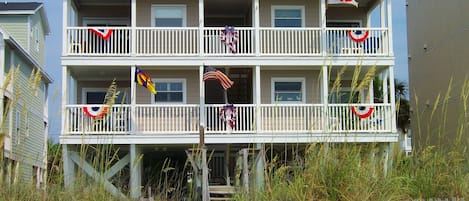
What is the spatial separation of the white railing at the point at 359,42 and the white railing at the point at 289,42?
440 mm

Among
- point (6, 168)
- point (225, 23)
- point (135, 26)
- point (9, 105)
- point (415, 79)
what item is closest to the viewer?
point (9, 105)

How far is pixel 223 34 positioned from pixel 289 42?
221cm

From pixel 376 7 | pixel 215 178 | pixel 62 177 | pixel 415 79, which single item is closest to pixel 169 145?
pixel 215 178

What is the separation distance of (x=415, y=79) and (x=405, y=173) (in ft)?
64.1

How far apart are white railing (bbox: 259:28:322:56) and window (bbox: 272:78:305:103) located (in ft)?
4.87

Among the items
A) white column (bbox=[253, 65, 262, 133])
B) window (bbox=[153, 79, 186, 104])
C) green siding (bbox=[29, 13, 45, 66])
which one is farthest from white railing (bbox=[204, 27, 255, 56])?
green siding (bbox=[29, 13, 45, 66])

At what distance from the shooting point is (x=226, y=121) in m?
20.9

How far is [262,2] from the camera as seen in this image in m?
23.4

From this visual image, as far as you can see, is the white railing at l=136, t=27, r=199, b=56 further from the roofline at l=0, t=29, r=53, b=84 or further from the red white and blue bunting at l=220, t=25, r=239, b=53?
the roofline at l=0, t=29, r=53, b=84

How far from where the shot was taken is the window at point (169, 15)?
23.1 meters

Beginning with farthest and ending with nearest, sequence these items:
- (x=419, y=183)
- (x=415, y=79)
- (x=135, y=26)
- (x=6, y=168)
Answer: (x=415, y=79) → (x=135, y=26) → (x=419, y=183) → (x=6, y=168)

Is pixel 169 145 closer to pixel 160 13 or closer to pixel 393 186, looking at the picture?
pixel 160 13

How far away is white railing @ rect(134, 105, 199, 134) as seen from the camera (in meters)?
21.2

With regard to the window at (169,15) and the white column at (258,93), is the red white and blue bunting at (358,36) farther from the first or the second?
the window at (169,15)
